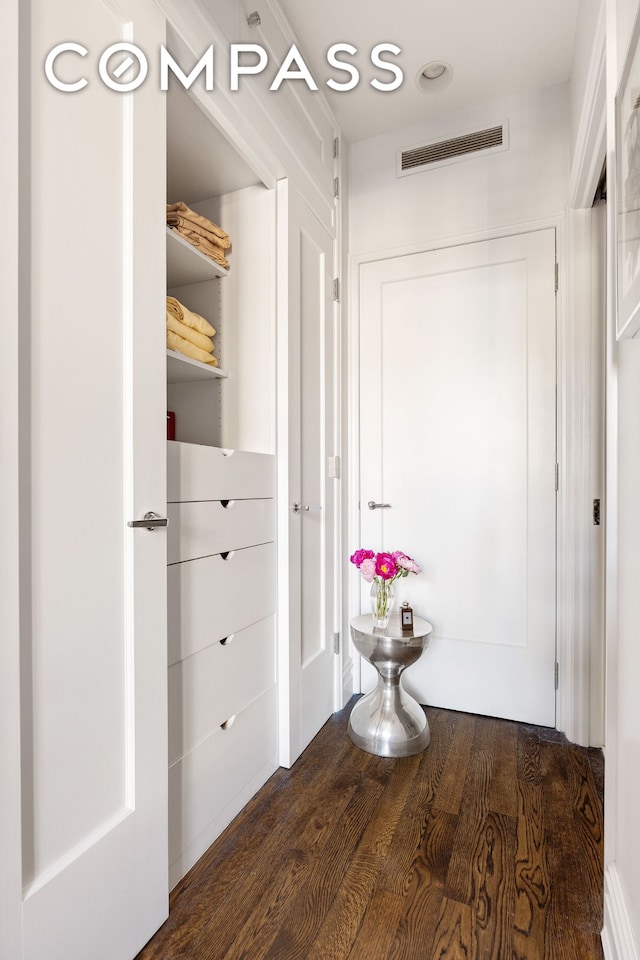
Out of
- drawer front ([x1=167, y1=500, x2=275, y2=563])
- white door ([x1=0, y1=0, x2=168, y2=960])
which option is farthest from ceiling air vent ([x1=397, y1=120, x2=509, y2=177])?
drawer front ([x1=167, y1=500, x2=275, y2=563])

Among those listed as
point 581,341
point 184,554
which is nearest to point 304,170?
point 581,341

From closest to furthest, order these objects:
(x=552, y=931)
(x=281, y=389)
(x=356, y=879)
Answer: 1. (x=552, y=931)
2. (x=356, y=879)
3. (x=281, y=389)

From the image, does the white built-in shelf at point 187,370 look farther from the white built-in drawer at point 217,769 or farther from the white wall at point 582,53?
the white wall at point 582,53

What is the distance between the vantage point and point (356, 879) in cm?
129

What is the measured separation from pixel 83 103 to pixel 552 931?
80.1 inches

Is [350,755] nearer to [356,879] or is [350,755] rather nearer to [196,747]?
[356,879]

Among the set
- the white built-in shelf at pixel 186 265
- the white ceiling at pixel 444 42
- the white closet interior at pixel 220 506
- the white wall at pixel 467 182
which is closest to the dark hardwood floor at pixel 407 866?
the white closet interior at pixel 220 506

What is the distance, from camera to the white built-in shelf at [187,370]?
146 cm

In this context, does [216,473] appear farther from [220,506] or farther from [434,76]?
[434,76]

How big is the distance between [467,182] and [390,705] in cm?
228

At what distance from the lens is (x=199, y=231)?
1.62m

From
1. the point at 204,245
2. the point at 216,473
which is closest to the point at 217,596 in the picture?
the point at 216,473

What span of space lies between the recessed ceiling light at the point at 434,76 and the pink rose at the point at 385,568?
6.54 feet

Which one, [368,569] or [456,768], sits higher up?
[368,569]
